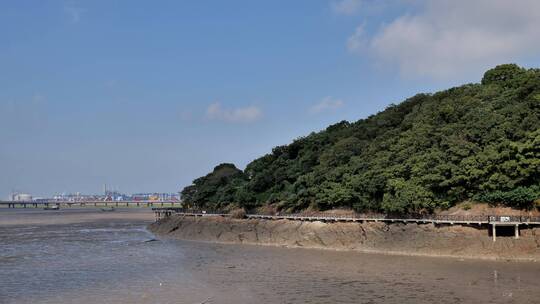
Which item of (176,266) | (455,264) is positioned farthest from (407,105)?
(176,266)

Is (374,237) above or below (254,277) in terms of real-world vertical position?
above

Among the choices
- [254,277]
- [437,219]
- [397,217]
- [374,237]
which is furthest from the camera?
[374,237]

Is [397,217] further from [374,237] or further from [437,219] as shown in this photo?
[437,219]

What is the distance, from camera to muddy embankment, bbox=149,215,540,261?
52344 millimetres

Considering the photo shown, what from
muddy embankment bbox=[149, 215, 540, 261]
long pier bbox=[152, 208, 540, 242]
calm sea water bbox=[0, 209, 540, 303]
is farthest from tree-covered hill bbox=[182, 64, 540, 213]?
calm sea water bbox=[0, 209, 540, 303]

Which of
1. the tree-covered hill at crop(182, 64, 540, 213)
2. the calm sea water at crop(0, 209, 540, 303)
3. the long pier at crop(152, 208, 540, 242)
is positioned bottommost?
the calm sea water at crop(0, 209, 540, 303)

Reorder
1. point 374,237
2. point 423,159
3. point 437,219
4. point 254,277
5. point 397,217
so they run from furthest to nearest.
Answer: point 423,159 → point 374,237 → point 397,217 → point 437,219 → point 254,277

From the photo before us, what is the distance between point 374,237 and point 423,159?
10.7 metres

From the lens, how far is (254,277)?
4531cm

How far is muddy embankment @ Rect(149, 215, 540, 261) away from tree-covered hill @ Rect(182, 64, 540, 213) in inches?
132

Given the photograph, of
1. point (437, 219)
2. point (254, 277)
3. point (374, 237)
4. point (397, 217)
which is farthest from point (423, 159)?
point (254, 277)

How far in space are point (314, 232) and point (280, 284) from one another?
2811 centimetres

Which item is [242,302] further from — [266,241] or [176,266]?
[266,241]

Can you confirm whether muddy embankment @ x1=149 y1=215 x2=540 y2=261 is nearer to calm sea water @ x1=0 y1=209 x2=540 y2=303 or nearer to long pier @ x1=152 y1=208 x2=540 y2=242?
long pier @ x1=152 y1=208 x2=540 y2=242
